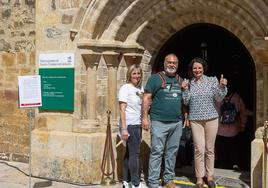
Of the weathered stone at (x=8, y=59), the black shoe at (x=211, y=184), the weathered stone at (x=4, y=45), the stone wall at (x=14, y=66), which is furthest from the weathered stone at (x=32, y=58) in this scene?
the black shoe at (x=211, y=184)

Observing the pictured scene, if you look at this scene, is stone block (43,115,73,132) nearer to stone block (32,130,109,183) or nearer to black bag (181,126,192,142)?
stone block (32,130,109,183)

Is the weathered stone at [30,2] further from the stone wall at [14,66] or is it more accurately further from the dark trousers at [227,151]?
the dark trousers at [227,151]

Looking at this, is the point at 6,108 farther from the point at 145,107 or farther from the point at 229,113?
the point at 229,113

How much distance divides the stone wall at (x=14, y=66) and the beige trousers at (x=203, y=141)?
347 centimetres

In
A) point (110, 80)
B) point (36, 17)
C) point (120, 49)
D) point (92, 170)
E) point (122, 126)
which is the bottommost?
point (92, 170)

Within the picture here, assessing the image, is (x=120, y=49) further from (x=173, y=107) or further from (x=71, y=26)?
(x=173, y=107)

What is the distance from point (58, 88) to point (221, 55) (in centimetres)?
275

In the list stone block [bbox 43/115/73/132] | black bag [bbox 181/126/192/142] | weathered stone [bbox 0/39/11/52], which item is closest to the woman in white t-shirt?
black bag [bbox 181/126/192/142]

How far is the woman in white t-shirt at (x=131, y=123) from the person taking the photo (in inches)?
237

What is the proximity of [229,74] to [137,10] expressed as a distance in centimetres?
189

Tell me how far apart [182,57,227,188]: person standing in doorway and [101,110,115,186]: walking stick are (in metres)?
1.31

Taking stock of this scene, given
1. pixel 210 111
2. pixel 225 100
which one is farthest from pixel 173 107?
pixel 225 100

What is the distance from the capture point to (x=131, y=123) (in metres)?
6.05

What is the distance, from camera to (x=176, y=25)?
22.7 ft
